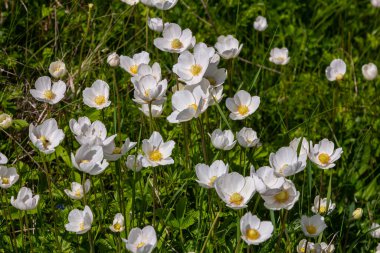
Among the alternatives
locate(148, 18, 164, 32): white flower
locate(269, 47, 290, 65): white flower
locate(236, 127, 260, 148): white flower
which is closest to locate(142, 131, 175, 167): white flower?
locate(236, 127, 260, 148): white flower

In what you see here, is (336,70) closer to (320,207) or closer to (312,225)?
(320,207)

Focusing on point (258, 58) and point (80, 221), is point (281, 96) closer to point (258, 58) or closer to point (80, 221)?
point (258, 58)

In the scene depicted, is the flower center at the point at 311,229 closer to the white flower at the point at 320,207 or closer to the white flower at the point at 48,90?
the white flower at the point at 320,207

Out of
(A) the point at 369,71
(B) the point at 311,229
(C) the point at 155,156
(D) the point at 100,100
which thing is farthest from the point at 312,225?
(A) the point at 369,71

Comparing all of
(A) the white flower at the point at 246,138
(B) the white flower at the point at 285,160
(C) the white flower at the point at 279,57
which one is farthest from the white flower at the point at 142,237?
(C) the white flower at the point at 279,57

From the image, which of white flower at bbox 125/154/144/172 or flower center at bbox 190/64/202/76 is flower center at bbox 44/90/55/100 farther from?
flower center at bbox 190/64/202/76

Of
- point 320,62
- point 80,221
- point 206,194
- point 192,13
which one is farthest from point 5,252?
point 320,62
